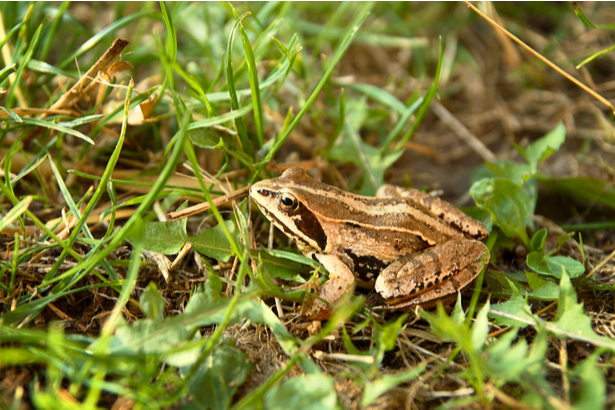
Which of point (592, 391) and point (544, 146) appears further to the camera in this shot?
point (544, 146)

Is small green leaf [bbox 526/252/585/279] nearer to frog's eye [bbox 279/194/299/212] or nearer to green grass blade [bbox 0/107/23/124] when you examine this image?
frog's eye [bbox 279/194/299/212]

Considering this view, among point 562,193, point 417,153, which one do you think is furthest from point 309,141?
point 562,193

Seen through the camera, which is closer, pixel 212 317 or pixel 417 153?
pixel 212 317

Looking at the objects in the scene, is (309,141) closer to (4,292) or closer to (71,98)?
(71,98)

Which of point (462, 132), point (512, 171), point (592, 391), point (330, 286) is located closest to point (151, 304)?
point (330, 286)

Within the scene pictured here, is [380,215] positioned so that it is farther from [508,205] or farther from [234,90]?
[234,90]

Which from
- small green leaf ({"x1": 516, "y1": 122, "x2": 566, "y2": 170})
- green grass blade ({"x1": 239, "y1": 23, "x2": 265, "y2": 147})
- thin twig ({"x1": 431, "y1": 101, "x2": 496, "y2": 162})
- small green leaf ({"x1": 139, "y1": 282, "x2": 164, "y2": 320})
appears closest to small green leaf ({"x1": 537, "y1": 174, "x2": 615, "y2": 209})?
small green leaf ({"x1": 516, "y1": 122, "x2": 566, "y2": 170})

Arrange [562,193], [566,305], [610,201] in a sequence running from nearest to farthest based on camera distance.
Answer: [566,305], [610,201], [562,193]
